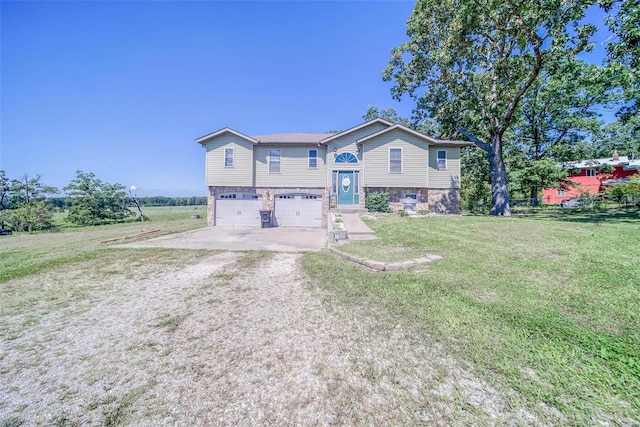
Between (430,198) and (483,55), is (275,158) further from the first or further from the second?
(483,55)

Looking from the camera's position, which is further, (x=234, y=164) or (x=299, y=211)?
(x=234, y=164)

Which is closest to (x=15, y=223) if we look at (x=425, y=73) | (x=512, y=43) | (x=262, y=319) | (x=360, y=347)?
(x=262, y=319)

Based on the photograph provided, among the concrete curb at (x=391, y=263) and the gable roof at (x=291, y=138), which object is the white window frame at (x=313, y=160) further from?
the concrete curb at (x=391, y=263)

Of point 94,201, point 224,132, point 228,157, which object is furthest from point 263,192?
point 94,201

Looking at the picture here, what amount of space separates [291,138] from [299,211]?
5247 millimetres

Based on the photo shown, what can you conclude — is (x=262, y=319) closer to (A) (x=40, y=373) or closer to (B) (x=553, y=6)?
(A) (x=40, y=373)

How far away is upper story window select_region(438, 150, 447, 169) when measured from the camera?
15547 mm

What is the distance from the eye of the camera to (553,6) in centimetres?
1049

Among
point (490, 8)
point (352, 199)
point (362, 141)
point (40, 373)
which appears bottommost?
point (40, 373)

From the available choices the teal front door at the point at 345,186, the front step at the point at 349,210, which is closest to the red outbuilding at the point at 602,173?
the front step at the point at 349,210

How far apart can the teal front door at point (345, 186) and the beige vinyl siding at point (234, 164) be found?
5785 mm

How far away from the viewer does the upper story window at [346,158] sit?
15.5m

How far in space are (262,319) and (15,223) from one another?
98.5ft

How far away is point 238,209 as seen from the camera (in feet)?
51.8
